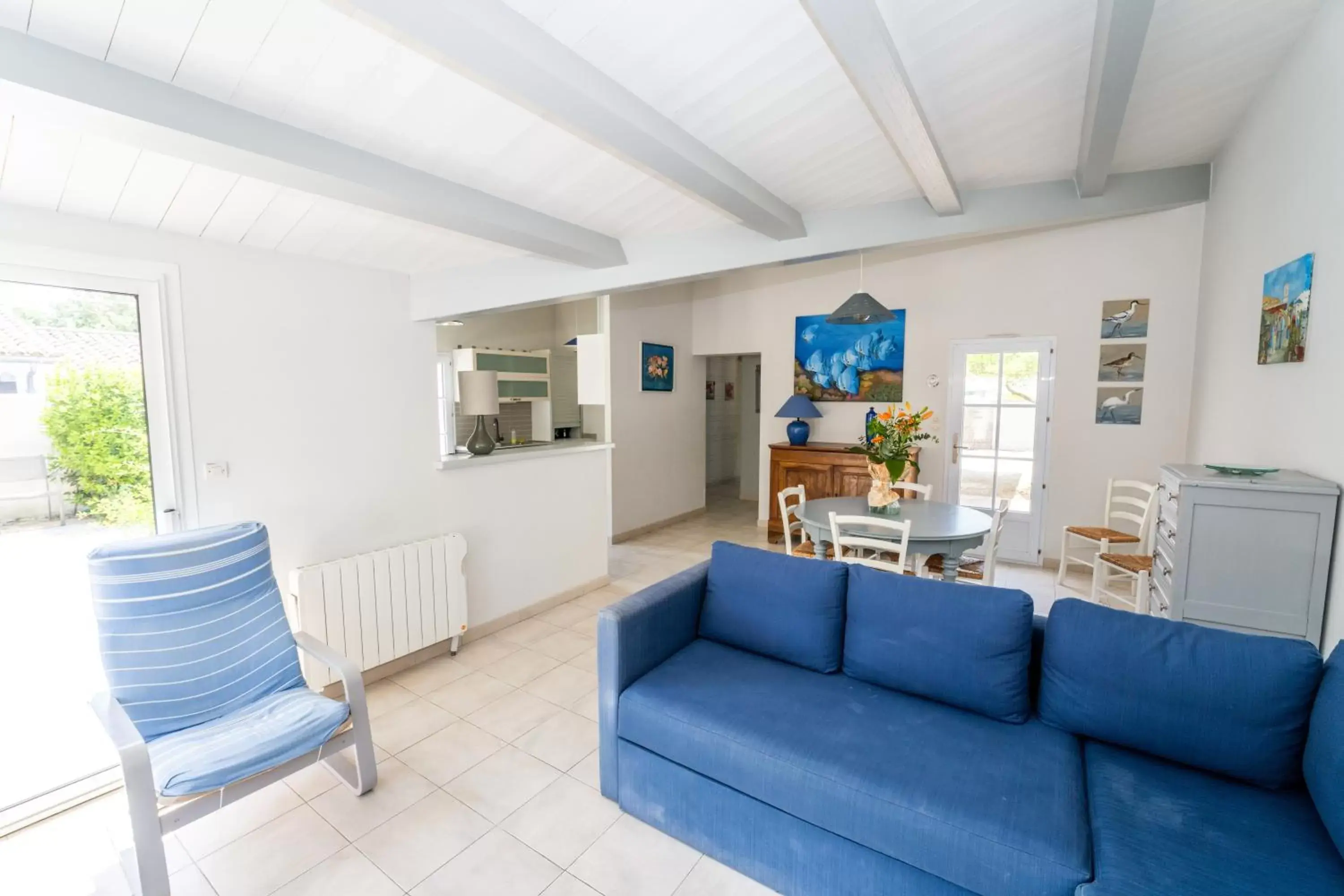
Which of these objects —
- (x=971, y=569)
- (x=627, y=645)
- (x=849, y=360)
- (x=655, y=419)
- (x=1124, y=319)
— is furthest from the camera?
(x=655, y=419)

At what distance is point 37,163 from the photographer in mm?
1897

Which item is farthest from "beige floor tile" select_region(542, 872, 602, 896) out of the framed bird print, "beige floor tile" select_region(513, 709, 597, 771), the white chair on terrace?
the framed bird print

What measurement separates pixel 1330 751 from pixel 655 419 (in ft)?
18.2

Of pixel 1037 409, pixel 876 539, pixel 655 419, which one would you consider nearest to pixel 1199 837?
pixel 876 539

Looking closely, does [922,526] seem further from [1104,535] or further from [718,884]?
[718,884]

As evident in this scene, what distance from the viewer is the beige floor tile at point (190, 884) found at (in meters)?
1.87

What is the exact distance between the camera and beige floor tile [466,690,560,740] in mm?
2740

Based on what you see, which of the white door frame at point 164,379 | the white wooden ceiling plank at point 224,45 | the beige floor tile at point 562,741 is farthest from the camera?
the beige floor tile at point 562,741

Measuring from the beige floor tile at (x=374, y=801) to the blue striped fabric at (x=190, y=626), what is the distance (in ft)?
1.59

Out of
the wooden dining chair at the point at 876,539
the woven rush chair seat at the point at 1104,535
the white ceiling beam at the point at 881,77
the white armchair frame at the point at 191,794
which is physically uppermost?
the white ceiling beam at the point at 881,77

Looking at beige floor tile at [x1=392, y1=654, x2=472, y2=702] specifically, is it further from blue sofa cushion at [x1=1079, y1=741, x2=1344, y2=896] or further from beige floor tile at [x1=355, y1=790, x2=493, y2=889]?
blue sofa cushion at [x1=1079, y1=741, x2=1344, y2=896]

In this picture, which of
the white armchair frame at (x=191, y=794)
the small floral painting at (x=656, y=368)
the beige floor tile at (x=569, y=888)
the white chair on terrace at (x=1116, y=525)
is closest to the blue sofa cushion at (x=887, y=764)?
the beige floor tile at (x=569, y=888)

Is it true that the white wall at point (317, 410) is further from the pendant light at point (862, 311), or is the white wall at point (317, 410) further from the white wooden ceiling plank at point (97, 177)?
the pendant light at point (862, 311)

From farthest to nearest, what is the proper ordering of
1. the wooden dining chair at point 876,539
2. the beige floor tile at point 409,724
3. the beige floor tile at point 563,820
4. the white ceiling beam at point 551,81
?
the wooden dining chair at point 876,539, the beige floor tile at point 409,724, the beige floor tile at point 563,820, the white ceiling beam at point 551,81
